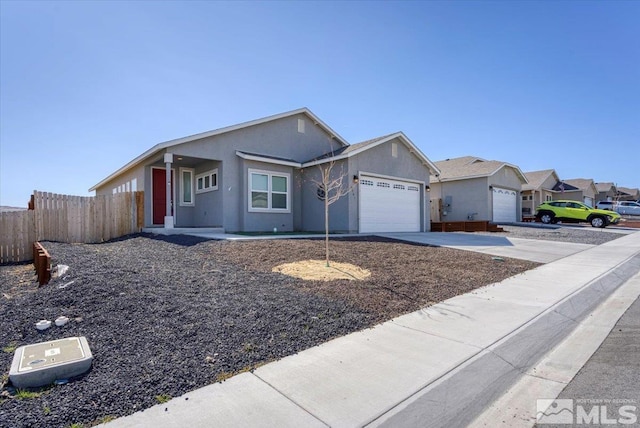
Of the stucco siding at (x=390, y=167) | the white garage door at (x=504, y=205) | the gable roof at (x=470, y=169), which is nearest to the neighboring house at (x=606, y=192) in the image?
the gable roof at (x=470, y=169)

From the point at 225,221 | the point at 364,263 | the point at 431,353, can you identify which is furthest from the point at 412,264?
the point at 225,221

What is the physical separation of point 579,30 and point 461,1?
517 cm

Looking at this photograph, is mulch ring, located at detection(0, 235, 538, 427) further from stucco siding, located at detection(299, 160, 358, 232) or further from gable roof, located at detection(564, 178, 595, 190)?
gable roof, located at detection(564, 178, 595, 190)

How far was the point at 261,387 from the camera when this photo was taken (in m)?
2.85

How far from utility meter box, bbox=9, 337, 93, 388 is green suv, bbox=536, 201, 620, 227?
95.6ft

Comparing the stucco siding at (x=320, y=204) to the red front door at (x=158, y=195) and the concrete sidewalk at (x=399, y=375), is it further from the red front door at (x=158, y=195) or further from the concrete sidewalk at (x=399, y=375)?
the concrete sidewalk at (x=399, y=375)

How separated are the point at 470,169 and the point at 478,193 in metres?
A: 2.41

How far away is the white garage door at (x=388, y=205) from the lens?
1518 cm

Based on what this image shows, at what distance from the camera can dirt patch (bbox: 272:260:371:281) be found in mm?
6520

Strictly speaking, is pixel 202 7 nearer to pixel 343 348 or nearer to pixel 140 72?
pixel 140 72

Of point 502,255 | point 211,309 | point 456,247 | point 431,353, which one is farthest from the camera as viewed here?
point 456,247

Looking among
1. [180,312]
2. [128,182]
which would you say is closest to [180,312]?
[180,312]

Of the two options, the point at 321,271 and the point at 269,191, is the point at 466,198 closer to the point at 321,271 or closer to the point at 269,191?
the point at 269,191

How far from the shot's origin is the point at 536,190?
31.2 metres
